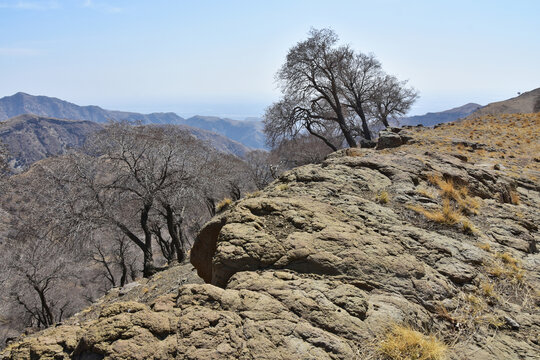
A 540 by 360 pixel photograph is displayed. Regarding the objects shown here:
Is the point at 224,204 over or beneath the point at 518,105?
beneath

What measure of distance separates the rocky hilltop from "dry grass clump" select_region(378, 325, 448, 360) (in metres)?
0.01

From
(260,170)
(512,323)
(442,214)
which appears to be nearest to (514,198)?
(442,214)

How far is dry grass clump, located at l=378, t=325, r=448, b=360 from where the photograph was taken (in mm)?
2801

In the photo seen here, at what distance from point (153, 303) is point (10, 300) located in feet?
80.4

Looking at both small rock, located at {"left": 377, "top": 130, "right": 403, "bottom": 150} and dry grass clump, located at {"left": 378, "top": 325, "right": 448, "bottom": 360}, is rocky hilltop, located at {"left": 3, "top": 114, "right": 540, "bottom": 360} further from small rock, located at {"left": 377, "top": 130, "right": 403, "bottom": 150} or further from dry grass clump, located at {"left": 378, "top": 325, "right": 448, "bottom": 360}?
small rock, located at {"left": 377, "top": 130, "right": 403, "bottom": 150}

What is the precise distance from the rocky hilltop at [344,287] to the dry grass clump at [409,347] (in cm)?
1

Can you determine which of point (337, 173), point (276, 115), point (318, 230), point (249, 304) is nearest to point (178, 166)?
point (276, 115)

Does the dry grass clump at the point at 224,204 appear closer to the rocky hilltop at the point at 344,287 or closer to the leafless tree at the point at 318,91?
the rocky hilltop at the point at 344,287

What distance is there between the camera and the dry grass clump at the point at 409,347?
2.80 m

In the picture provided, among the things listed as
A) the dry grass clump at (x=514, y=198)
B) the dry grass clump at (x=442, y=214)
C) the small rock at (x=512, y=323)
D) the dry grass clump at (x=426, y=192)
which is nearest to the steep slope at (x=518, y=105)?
the dry grass clump at (x=514, y=198)

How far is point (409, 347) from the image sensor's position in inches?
113

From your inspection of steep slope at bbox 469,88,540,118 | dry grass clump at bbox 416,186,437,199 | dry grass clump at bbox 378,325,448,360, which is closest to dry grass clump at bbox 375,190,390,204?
dry grass clump at bbox 416,186,437,199

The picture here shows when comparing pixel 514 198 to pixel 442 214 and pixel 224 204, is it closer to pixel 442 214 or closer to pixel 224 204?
pixel 442 214

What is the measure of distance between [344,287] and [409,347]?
0.89 meters
